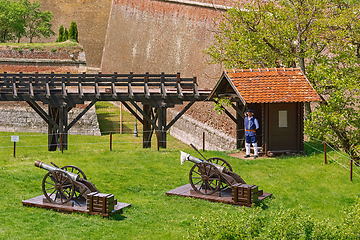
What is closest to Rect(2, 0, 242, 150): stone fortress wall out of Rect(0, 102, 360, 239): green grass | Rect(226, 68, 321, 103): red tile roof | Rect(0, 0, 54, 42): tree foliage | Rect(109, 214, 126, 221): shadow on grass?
Rect(226, 68, 321, 103): red tile roof

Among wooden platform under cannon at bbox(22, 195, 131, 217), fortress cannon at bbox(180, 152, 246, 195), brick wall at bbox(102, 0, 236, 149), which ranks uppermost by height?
brick wall at bbox(102, 0, 236, 149)

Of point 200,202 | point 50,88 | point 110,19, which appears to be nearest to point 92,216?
point 200,202

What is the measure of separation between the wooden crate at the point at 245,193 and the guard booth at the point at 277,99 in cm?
452

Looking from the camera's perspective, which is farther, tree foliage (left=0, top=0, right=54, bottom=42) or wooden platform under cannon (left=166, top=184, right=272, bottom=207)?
tree foliage (left=0, top=0, right=54, bottom=42)

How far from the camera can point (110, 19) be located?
4012 cm

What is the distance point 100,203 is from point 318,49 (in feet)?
34.8

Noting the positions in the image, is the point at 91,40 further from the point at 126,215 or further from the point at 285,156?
the point at 126,215

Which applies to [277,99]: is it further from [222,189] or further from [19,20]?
[19,20]

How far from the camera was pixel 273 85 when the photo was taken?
564 inches

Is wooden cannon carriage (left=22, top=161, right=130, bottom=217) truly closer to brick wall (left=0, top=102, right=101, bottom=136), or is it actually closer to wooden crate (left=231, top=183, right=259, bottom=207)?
wooden crate (left=231, top=183, right=259, bottom=207)

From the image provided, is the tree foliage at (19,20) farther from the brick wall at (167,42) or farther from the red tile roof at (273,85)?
the red tile roof at (273,85)

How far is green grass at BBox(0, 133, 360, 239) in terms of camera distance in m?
8.52

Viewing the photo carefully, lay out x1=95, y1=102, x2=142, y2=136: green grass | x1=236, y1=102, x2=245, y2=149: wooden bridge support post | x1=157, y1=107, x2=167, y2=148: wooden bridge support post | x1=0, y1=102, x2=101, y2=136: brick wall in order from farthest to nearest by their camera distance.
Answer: x1=95, y1=102, x2=142, y2=136: green grass, x1=0, y1=102, x2=101, y2=136: brick wall, x1=157, y1=107, x2=167, y2=148: wooden bridge support post, x1=236, y1=102, x2=245, y2=149: wooden bridge support post

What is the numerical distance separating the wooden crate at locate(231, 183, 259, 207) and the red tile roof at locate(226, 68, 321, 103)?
431 centimetres
